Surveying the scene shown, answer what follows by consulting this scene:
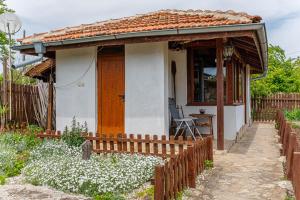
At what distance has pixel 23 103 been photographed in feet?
38.5

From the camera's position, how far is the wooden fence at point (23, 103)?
11.2m

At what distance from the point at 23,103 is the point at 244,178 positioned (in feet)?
28.2

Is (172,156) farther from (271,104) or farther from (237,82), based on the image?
(271,104)

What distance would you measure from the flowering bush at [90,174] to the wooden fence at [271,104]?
52.5 ft

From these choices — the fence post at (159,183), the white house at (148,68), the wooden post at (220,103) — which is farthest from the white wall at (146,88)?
the fence post at (159,183)

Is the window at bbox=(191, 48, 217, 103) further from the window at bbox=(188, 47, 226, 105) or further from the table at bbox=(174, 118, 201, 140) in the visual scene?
the table at bbox=(174, 118, 201, 140)

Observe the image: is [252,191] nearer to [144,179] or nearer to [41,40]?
[144,179]

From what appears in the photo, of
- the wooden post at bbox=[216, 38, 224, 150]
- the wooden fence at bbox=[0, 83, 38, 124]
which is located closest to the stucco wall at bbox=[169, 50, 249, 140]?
the wooden post at bbox=[216, 38, 224, 150]

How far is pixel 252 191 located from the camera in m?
5.16

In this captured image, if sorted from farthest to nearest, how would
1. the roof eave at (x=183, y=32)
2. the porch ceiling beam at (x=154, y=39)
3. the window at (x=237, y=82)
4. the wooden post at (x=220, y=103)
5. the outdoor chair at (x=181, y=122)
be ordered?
the window at (x=237, y=82) < the outdoor chair at (x=181, y=122) < the wooden post at (x=220, y=103) < the porch ceiling beam at (x=154, y=39) < the roof eave at (x=183, y=32)

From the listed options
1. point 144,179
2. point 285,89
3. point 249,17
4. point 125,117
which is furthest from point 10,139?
point 285,89

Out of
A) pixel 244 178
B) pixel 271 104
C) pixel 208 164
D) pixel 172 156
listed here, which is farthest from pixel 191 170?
pixel 271 104

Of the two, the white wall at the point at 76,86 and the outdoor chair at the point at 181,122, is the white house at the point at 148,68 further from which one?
the outdoor chair at the point at 181,122

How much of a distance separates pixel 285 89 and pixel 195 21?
20.5 m
